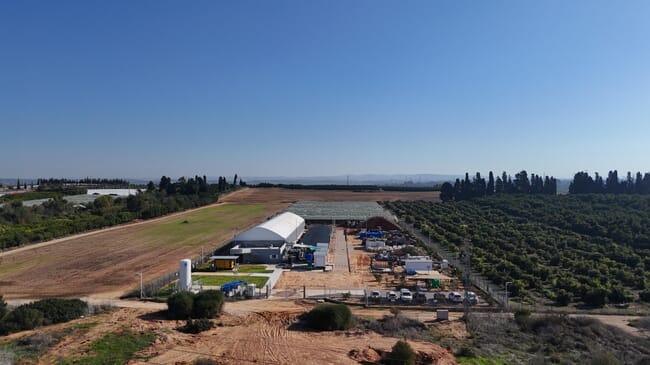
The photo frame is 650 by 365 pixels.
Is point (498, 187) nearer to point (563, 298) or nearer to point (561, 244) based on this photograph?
point (561, 244)

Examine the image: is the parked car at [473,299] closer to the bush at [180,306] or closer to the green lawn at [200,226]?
the bush at [180,306]

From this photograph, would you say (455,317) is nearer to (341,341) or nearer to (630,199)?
(341,341)

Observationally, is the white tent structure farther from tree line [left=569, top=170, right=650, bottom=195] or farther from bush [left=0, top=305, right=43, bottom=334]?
tree line [left=569, top=170, right=650, bottom=195]

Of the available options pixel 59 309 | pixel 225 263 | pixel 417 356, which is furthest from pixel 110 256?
pixel 417 356

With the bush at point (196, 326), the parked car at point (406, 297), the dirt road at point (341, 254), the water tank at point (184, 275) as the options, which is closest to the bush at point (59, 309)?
the water tank at point (184, 275)

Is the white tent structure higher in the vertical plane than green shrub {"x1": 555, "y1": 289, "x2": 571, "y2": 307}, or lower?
higher

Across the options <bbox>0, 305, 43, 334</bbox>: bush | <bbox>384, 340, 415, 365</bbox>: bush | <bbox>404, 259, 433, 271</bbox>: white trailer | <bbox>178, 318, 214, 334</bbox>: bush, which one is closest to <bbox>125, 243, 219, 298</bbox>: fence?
<bbox>0, 305, 43, 334</bbox>: bush
